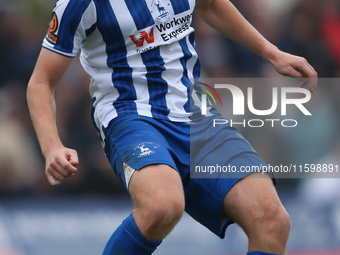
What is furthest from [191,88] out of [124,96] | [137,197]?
[137,197]

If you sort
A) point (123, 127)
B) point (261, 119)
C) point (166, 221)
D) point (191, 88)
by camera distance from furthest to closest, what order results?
1. point (261, 119)
2. point (191, 88)
3. point (123, 127)
4. point (166, 221)

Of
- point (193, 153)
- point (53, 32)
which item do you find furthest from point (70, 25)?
point (193, 153)

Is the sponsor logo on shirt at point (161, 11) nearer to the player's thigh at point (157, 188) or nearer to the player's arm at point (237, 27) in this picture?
the player's arm at point (237, 27)

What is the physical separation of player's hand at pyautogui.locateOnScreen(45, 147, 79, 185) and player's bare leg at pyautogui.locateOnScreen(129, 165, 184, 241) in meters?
0.24

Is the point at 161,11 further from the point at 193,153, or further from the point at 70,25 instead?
the point at 193,153

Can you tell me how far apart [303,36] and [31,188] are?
11.1 feet

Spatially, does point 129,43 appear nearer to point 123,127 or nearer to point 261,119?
point 123,127

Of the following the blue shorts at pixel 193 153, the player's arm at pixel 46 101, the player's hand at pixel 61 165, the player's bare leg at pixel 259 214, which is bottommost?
the player's bare leg at pixel 259 214

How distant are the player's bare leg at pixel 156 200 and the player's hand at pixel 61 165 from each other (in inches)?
9.3

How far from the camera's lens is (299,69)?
2320mm

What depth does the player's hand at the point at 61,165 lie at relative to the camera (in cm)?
172

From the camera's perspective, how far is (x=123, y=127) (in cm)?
199

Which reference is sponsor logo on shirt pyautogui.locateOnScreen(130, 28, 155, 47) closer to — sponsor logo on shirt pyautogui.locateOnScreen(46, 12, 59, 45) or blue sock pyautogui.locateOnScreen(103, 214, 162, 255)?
sponsor logo on shirt pyautogui.locateOnScreen(46, 12, 59, 45)

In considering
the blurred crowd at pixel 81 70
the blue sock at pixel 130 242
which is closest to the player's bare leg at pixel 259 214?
the blue sock at pixel 130 242
